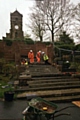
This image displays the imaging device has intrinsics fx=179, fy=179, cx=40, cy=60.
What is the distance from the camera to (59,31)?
35094 millimetres

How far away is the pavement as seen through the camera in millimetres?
5969

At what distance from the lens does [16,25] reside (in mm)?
45375

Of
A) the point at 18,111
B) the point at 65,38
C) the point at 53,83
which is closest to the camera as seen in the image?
the point at 18,111

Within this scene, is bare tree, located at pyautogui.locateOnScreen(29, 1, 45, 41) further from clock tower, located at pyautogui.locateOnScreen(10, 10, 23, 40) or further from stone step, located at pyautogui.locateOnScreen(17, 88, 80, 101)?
stone step, located at pyautogui.locateOnScreen(17, 88, 80, 101)

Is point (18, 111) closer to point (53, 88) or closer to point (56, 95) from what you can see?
point (56, 95)

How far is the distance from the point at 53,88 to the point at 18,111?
3.41m

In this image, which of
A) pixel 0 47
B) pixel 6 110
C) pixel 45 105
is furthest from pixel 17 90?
pixel 0 47

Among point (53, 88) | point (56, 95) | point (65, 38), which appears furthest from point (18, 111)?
point (65, 38)

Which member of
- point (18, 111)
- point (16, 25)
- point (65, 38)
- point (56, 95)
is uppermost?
point (16, 25)

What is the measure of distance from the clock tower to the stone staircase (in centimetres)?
2961

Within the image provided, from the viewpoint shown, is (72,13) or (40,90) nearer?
(40,90)

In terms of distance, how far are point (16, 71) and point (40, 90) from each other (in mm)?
4505

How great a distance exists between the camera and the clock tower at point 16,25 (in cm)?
4234

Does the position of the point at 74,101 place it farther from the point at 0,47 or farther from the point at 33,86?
the point at 0,47
